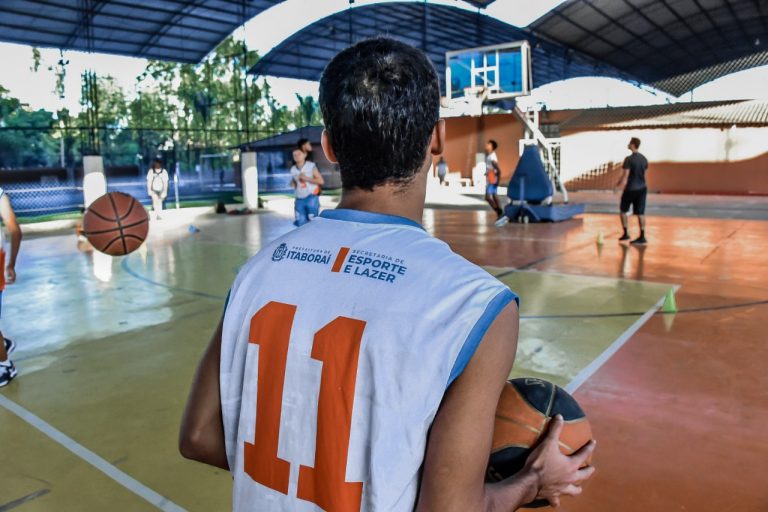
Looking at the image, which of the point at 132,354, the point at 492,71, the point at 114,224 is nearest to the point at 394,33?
the point at 492,71

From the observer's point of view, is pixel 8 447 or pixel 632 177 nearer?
pixel 8 447

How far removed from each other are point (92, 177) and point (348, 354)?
19088 mm

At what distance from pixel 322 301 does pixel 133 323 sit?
6.11 meters

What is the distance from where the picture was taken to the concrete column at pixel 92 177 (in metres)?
18.1

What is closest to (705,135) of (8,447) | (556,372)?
(556,372)

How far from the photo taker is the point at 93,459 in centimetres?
369

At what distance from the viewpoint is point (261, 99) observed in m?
49.7

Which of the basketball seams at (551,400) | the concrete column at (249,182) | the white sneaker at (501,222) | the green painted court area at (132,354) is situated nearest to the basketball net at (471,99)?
the white sneaker at (501,222)

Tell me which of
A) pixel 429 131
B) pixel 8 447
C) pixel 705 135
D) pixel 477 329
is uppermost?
pixel 705 135

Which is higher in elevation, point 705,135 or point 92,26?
point 92,26

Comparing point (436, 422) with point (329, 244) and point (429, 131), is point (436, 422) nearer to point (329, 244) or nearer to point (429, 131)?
point (329, 244)

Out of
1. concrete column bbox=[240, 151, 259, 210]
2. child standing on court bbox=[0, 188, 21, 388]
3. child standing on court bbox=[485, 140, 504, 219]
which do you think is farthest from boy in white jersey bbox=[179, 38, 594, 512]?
concrete column bbox=[240, 151, 259, 210]

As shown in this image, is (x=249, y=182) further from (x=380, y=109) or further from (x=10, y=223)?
(x=380, y=109)

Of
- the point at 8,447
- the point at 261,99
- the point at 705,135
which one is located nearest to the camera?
the point at 8,447
